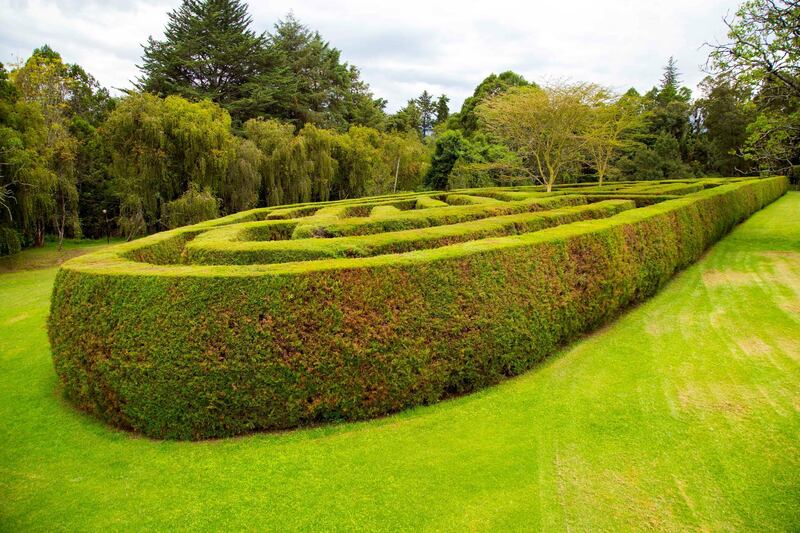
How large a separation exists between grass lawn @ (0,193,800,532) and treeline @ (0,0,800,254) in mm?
11401

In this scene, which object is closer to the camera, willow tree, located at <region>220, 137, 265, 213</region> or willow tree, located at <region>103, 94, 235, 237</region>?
willow tree, located at <region>103, 94, 235, 237</region>

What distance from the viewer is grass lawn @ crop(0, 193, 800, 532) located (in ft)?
12.5

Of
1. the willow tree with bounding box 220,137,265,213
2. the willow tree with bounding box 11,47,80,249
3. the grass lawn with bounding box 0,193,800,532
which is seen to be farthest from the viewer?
the willow tree with bounding box 220,137,265,213

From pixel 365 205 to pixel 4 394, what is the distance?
12.4 meters

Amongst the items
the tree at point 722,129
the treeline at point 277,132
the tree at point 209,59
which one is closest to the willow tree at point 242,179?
the treeline at point 277,132

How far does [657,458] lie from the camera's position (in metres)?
4.35

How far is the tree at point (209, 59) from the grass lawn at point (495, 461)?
111ft

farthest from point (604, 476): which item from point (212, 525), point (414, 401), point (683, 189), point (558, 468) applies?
point (683, 189)

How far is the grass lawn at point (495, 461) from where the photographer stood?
3.79m

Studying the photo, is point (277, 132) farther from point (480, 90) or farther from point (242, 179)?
point (480, 90)

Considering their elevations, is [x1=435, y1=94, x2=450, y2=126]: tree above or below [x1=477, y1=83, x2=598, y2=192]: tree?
above

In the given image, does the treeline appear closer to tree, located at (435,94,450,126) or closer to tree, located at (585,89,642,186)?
tree, located at (585,89,642,186)

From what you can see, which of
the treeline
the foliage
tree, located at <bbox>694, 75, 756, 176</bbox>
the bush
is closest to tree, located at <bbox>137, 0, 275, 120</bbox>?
the treeline

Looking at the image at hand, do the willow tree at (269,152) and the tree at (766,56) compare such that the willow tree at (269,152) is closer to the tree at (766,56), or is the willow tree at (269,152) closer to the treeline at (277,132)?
the treeline at (277,132)
